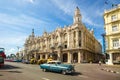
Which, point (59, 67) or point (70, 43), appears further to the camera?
point (70, 43)

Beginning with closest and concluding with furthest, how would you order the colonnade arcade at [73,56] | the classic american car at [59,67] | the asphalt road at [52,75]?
1. the asphalt road at [52,75]
2. the classic american car at [59,67]
3. the colonnade arcade at [73,56]

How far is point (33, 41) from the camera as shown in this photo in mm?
90562

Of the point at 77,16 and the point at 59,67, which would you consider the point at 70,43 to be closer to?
the point at 77,16

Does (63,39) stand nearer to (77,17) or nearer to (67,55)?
(67,55)

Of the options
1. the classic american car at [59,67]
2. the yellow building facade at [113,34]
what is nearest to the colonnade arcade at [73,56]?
the yellow building facade at [113,34]

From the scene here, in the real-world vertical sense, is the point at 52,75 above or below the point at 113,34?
below

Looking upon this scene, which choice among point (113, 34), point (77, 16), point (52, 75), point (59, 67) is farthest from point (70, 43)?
point (52, 75)

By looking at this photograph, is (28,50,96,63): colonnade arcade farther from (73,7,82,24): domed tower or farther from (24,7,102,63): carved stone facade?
(73,7,82,24): domed tower

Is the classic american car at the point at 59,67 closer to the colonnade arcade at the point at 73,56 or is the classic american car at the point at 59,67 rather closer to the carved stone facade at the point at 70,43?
the colonnade arcade at the point at 73,56

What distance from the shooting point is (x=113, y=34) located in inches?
1699

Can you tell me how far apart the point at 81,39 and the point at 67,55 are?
9.31m

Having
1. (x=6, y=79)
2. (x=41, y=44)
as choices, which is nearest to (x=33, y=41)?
(x=41, y=44)

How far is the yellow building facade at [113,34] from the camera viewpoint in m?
42.5

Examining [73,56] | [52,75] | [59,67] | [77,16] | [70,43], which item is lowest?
[52,75]
